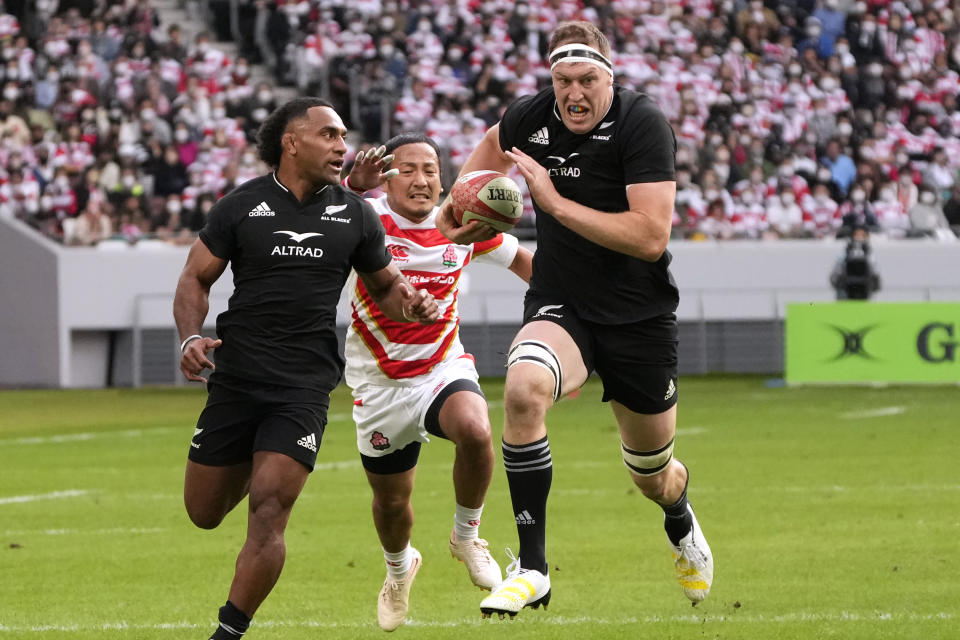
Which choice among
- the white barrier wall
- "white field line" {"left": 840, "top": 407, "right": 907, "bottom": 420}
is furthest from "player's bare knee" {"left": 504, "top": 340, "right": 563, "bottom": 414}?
the white barrier wall

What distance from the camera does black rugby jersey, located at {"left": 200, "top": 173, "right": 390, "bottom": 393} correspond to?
278 inches

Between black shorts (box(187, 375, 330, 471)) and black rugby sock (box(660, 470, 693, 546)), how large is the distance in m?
2.13

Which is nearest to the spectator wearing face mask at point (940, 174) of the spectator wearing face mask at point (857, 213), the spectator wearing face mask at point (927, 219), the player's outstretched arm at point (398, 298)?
the spectator wearing face mask at point (927, 219)

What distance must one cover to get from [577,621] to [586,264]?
1706 millimetres

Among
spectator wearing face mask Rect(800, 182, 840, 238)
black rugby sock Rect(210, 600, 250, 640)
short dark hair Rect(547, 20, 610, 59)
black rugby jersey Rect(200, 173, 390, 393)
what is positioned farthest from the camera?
spectator wearing face mask Rect(800, 182, 840, 238)

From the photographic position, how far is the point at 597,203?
7.62 metres

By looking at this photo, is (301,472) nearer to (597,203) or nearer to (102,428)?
(597,203)

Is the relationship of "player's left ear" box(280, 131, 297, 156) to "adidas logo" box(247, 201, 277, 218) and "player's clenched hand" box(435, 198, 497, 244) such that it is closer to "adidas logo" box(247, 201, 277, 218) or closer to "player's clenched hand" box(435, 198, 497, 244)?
"adidas logo" box(247, 201, 277, 218)

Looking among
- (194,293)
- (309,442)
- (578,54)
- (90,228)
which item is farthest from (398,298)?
(90,228)

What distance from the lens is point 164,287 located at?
2628 centimetres

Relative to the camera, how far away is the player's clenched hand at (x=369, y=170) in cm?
810

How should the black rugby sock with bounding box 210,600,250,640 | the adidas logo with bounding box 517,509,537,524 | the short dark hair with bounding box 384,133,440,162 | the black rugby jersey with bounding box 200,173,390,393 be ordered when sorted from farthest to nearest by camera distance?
the short dark hair with bounding box 384,133,440,162 < the adidas logo with bounding box 517,509,537,524 < the black rugby jersey with bounding box 200,173,390,393 < the black rugby sock with bounding box 210,600,250,640

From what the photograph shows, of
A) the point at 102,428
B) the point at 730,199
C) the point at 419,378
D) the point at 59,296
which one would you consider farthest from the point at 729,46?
the point at 419,378

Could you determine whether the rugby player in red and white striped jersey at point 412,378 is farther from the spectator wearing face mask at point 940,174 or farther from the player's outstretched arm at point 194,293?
the spectator wearing face mask at point 940,174
